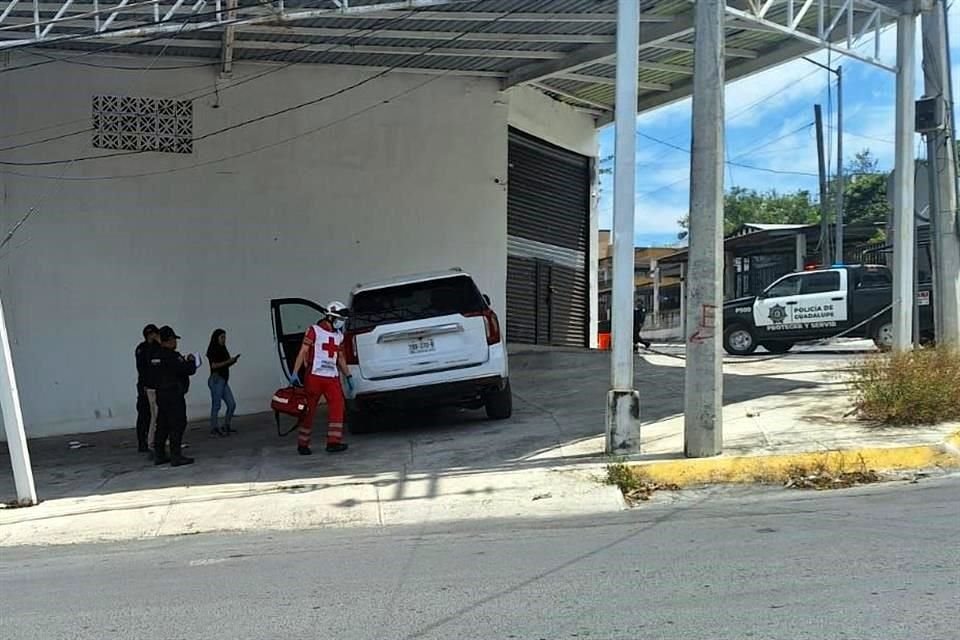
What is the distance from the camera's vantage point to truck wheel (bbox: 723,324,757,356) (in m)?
18.8

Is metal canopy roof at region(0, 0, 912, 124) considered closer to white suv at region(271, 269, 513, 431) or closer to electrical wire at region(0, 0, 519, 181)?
electrical wire at region(0, 0, 519, 181)

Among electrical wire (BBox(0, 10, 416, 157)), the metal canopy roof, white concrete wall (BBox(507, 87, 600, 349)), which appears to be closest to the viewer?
the metal canopy roof

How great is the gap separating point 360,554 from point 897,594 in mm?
3481

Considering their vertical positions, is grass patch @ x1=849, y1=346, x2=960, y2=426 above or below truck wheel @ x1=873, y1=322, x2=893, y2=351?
below

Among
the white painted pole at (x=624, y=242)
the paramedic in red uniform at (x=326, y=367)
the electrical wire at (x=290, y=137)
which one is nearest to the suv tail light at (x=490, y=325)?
the paramedic in red uniform at (x=326, y=367)

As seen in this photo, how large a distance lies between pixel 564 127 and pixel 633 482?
494 inches

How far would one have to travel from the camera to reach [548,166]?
1884 centimetres

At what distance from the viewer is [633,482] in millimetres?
7867

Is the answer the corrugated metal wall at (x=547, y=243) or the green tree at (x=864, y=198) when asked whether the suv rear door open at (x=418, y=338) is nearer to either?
the corrugated metal wall at (x=547, y=243)

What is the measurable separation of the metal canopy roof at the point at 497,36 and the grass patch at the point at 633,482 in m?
6.03

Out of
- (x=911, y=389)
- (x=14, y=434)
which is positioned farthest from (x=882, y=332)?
(x=14, y=434)

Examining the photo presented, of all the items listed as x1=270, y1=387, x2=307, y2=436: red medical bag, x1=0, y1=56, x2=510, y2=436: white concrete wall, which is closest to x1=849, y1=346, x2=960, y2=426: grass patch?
x1=270, y1=387, x2=307, y2=436: red medical bag

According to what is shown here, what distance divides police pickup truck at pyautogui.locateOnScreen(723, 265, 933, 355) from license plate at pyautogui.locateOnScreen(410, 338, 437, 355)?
409 inches

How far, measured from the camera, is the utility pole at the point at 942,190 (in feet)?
40.7
